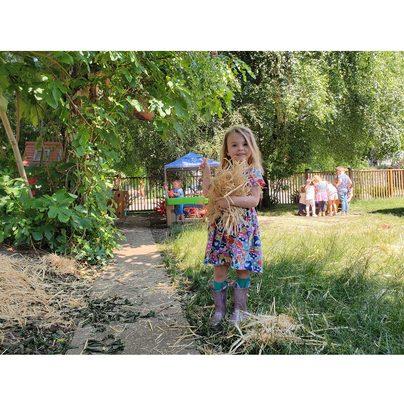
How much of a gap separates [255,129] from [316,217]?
3.52ft

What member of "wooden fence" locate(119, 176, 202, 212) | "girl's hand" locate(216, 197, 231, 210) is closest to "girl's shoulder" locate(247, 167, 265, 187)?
"girl's hand" locate(216, 197, 231, 210)

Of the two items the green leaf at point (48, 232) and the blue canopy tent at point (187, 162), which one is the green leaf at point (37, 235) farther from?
the blue canopy tent at point (187, 162)

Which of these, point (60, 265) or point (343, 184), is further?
point (60, 265)

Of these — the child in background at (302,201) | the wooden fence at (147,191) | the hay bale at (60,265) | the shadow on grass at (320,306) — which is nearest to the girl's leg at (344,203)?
the child in background at (302,201)

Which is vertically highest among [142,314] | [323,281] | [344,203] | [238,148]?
[238,148]

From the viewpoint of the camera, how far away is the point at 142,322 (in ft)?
7.15

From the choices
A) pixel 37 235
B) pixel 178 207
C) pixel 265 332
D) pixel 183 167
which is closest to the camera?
pixel 265 332

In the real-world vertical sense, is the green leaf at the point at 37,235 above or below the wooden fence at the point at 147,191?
below

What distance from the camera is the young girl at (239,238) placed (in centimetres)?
192

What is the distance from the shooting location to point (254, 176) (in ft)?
6.41

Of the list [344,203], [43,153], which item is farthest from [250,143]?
[43,153]

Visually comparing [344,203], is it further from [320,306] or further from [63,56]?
[63,56]

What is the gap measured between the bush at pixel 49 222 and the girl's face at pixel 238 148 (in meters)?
1.83

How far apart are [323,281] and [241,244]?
911mm
